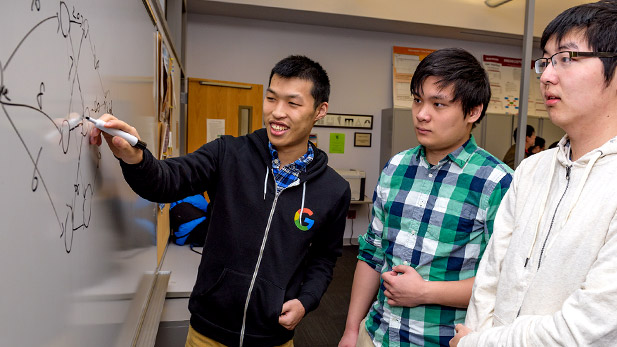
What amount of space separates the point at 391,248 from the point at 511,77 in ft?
17.6

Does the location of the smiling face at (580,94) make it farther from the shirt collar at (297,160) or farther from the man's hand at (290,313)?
the man's hand at (290,313)

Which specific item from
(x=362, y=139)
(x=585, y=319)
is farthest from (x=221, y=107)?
(x=585, y=319)

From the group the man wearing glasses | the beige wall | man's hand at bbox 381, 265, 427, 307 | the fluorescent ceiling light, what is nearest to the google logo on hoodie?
man's hand at bbox 381, 265, 427, 307

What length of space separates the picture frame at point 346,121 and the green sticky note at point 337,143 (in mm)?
128

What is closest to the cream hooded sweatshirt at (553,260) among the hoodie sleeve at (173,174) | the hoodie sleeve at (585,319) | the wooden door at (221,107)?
the hoodie sleeve at (585,319)

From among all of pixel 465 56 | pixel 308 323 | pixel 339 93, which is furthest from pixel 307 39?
pixel 465 56

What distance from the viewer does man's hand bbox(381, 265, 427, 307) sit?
3.31 ft

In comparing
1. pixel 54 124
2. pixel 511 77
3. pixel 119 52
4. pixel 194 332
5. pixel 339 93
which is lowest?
pixel 194 332

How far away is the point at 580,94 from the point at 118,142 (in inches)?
32.8

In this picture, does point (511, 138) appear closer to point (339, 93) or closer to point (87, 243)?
A: point (339, 93)

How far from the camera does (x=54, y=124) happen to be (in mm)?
532

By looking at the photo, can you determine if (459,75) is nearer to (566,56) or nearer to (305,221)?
(566,56)

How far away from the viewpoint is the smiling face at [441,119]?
107 centimetres

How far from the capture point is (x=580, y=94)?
29.1 inches
